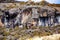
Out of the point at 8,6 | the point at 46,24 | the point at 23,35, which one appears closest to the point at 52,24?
the point at 46,24

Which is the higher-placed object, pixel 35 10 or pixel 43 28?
pixel 35 10

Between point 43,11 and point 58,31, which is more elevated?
point 43,11

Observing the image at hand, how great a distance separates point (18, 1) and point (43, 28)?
1016 millimetres

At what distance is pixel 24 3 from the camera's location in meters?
5.00

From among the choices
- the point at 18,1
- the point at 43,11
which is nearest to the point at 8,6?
the point at 18,1

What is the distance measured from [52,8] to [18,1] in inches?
37.8

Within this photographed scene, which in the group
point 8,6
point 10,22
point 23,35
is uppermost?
point 8,6

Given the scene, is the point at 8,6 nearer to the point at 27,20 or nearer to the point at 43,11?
the point at 27,20

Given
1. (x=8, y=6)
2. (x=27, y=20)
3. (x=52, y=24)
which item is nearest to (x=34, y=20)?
(x=27, y=20)

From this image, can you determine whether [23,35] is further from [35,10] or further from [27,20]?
[35,10]

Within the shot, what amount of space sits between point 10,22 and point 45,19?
0.95 metres

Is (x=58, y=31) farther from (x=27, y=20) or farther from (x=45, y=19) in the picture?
(x=27, y=20)

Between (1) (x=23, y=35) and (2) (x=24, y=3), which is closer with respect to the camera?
(1) (x=23, y=35)

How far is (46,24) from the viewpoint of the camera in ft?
16.1
